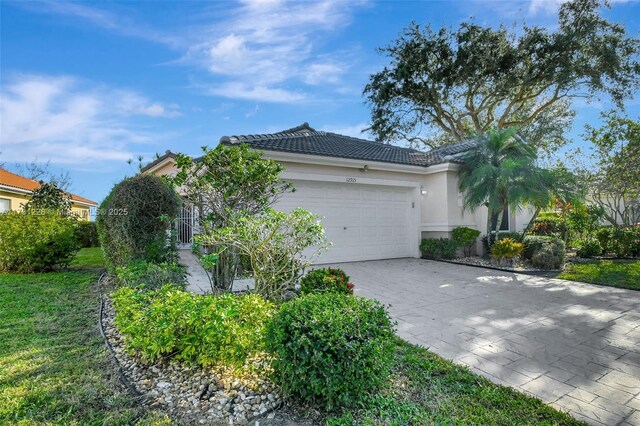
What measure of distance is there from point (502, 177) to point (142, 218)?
10.3m

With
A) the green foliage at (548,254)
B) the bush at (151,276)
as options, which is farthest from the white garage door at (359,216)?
the bush at (151,276)

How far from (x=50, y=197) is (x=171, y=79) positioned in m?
12.4

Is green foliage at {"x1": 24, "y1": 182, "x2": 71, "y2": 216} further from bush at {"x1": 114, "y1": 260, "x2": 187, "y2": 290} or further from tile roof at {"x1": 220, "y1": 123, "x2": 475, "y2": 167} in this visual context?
bush at {"x1": 114, "y1": 260, "x2": 187, "y2": 290}

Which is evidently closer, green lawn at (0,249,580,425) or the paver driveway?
green lawn at (0,249,580,425)

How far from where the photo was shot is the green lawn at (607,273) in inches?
316

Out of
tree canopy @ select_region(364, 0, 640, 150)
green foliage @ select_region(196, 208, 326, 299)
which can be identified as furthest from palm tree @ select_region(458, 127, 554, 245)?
tree canopy @ select_region(364, 0, 640, 150)

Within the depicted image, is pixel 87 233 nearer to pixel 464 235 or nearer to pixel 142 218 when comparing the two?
pixel 142 218

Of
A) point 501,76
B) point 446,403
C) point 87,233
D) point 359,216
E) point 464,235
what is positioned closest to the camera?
point 446,403

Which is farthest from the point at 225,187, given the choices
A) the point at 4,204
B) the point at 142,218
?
the point at 4,204

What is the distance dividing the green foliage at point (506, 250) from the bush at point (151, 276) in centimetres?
941

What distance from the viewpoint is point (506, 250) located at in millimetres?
10453

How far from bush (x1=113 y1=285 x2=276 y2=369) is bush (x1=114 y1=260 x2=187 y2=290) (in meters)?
1.66

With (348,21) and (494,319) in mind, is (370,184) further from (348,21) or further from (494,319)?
(494,319)

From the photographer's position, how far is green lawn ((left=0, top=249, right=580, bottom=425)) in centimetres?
262
